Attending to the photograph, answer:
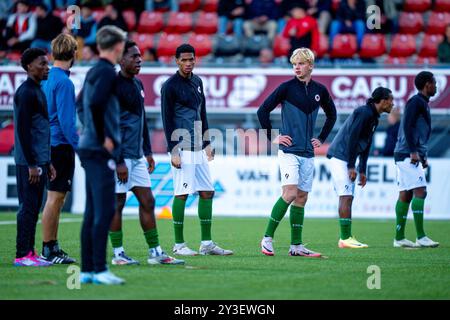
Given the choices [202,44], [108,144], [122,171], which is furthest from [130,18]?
[108,144]

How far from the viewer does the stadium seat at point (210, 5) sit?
26297 mm

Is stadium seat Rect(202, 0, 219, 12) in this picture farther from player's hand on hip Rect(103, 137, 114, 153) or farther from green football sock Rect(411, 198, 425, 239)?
player's hand on hip Rect(103, 137, 114, 153)

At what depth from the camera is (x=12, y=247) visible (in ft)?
41.4

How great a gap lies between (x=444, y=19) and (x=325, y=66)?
5632 mm

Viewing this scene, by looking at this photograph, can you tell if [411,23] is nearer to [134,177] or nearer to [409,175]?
[409,175]

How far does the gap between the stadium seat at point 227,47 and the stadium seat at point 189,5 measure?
8.55 feet

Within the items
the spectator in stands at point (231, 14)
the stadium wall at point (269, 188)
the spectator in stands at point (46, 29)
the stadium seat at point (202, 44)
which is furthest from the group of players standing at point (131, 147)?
the spectator in stands at point (46, 29)

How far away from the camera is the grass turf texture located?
26.7ft

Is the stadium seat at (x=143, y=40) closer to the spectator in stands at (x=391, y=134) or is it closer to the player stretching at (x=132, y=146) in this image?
the spectator in stands at (x=391, y=134)

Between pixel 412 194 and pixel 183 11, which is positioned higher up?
pixel 183 11

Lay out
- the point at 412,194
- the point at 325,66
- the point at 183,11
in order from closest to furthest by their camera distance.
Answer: the point at 412,194 → the point at 325,66 → the point at 183,11

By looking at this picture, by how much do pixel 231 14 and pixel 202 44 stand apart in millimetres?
1646
